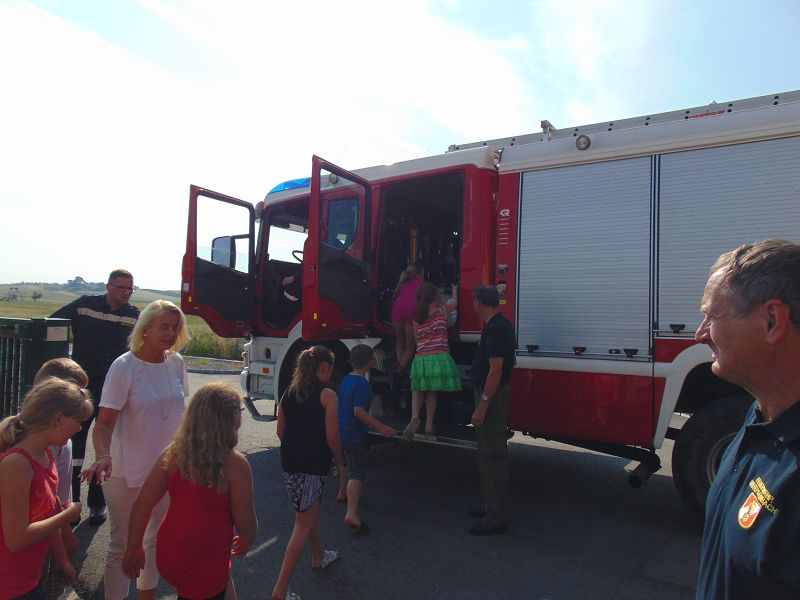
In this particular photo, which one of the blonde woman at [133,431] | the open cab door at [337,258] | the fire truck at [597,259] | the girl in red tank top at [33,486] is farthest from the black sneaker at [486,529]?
the girl in red tank top at [33,486]

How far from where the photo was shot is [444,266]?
6.89 m

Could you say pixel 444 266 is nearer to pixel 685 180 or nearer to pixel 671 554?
pixel 685 180

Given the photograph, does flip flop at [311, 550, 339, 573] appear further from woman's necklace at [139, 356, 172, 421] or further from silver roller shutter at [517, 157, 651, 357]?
silver roller shutter at [517, 157, 651, 357]

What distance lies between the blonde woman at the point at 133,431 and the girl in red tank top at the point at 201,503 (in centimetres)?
63

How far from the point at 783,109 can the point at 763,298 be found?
3.60m

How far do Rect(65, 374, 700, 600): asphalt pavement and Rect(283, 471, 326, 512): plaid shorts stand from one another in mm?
548

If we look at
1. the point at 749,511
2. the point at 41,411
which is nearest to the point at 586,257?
the point at 749,511

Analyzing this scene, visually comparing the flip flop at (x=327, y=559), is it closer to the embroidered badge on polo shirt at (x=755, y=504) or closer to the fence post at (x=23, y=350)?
the fence post at (x=23, y=350)

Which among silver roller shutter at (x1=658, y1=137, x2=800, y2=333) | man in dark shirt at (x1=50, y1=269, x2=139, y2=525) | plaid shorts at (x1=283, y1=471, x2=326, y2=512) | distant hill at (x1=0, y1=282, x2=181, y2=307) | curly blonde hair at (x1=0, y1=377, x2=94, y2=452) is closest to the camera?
curly blonde hair at (x1=0, y1=377, x2=94, y2=452)

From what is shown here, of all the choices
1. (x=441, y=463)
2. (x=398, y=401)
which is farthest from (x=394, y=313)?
(x=441, y=463)

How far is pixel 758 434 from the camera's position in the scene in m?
1.34

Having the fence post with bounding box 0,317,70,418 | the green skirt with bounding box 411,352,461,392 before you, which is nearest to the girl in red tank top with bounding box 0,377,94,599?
the fence post with bounding box 0,317,70,418

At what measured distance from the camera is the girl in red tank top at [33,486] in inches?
87.7

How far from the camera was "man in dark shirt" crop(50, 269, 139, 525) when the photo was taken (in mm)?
4652
